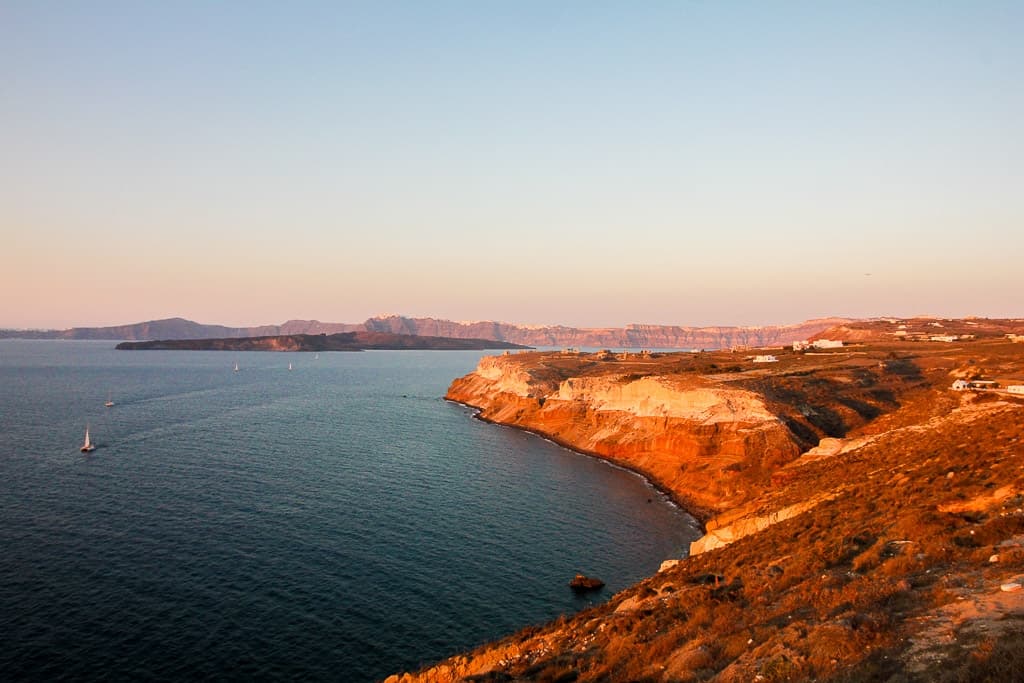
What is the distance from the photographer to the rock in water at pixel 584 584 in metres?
41.9

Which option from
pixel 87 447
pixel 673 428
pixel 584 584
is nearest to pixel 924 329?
pixel 673 428

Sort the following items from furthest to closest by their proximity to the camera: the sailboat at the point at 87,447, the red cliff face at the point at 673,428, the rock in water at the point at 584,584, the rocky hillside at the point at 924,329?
1. the rocky hillside at the point at 924,329
2. the sailboat at the point at 87,447
3. the red cliff face at the point at 673,428
4. the rock in water at the point at 584,584

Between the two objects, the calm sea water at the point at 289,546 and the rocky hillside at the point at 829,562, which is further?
the calm sea water at the point at 289,546

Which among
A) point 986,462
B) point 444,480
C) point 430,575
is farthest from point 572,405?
A: point 986,462

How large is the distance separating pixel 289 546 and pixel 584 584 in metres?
23.0

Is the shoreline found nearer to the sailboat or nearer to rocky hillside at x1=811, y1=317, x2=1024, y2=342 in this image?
the sailboat

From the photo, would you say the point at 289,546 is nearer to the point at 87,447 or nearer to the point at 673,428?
the point at 87,447

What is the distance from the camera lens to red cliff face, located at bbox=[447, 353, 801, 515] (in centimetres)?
6669

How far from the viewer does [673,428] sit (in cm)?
8231

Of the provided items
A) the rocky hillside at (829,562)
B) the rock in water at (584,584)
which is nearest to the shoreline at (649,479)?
the rocky hillside at (829,562)

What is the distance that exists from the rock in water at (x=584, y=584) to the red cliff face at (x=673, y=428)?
2181 centimetres

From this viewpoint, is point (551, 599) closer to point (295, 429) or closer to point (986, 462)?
point (986, 462)

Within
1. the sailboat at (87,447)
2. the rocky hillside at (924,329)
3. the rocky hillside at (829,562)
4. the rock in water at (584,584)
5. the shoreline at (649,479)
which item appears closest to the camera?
the rocky hillside at (829,562)

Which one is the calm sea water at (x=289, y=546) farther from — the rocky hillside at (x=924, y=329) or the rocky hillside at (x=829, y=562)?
the rocky hillside at (x=924, y=329)
